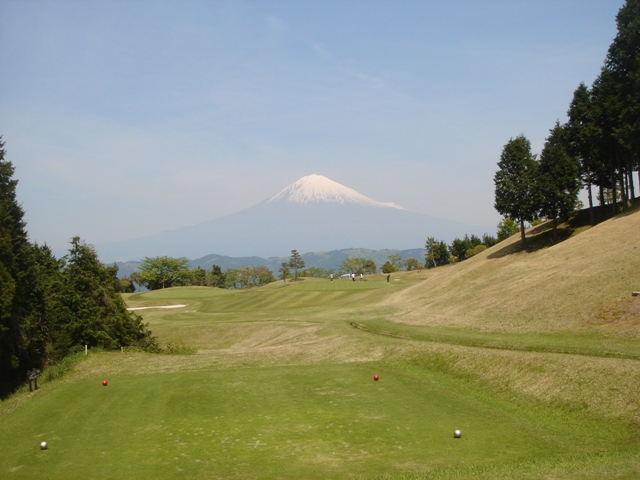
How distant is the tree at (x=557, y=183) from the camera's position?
57.3 m

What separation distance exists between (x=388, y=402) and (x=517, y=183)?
49.9m

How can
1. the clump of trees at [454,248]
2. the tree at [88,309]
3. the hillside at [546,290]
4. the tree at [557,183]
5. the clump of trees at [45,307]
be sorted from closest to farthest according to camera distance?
1. the hillside at [546,290]
2. the clump of trees at [45,307]
3. the tree at [88,309]
4. the tree at [557,183]
5. the clump of trees at [454,248]

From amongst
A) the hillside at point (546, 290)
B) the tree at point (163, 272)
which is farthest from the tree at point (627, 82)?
the tree at point (163, 272)

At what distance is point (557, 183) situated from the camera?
5766cm

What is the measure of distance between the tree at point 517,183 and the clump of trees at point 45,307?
1774 inches

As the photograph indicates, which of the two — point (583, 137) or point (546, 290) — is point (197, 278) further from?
point (546, 290)

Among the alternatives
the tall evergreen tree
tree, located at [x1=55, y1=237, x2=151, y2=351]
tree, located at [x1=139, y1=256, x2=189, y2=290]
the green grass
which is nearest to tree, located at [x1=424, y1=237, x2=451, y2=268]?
tree, located at [x1=139, y1=256, x2=189, y2=290]

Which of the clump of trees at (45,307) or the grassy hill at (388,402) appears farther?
the clump of trees at (45,307)

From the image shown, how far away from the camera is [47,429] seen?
61.8 ft

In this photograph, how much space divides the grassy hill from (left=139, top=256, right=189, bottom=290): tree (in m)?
138

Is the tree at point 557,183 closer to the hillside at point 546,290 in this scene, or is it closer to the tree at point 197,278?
the hillside at point 546,290

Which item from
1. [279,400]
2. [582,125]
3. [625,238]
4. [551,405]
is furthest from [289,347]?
[582,125]

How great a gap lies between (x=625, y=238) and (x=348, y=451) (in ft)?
129

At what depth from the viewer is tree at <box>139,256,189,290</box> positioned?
569ft
